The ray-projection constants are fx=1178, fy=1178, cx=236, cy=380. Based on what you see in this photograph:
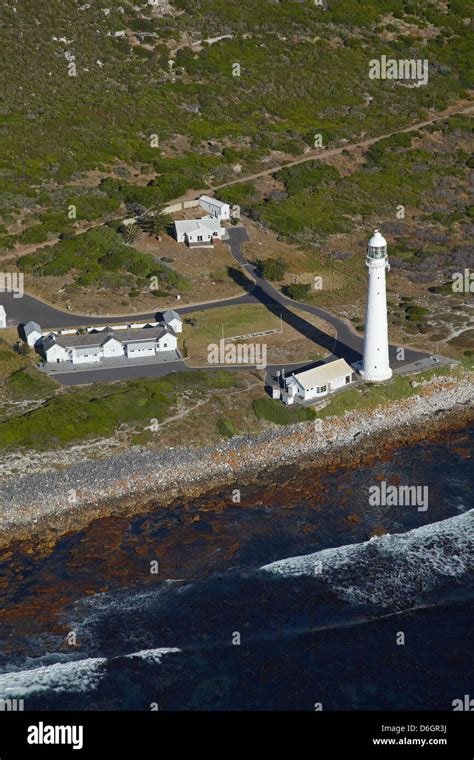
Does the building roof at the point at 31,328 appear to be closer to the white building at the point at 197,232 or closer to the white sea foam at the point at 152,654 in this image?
the white building at the point at 197,232

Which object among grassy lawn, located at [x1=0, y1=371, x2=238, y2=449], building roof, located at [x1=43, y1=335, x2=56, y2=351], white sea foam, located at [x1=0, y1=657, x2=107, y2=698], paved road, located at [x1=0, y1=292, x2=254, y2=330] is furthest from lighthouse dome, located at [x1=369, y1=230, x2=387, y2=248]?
white sea foam, located at [x1=0, y1=657, x2=107, y2=698]

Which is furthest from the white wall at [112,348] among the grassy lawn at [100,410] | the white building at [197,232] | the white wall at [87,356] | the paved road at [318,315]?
the white building at [197,232]

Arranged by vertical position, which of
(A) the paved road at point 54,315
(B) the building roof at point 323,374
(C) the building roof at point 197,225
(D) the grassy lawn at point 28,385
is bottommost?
(D) the grassy lawn at point 28,385

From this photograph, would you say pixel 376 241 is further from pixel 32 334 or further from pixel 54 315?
pixel 54 315

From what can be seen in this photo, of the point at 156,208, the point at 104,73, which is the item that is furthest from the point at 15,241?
the point at 104,73

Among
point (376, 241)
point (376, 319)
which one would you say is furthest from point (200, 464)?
point (376, 241)

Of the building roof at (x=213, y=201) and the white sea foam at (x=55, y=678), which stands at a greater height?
the building roof at (x=213, y=201)

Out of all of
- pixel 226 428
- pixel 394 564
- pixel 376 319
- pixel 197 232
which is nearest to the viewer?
pixel 394 564
